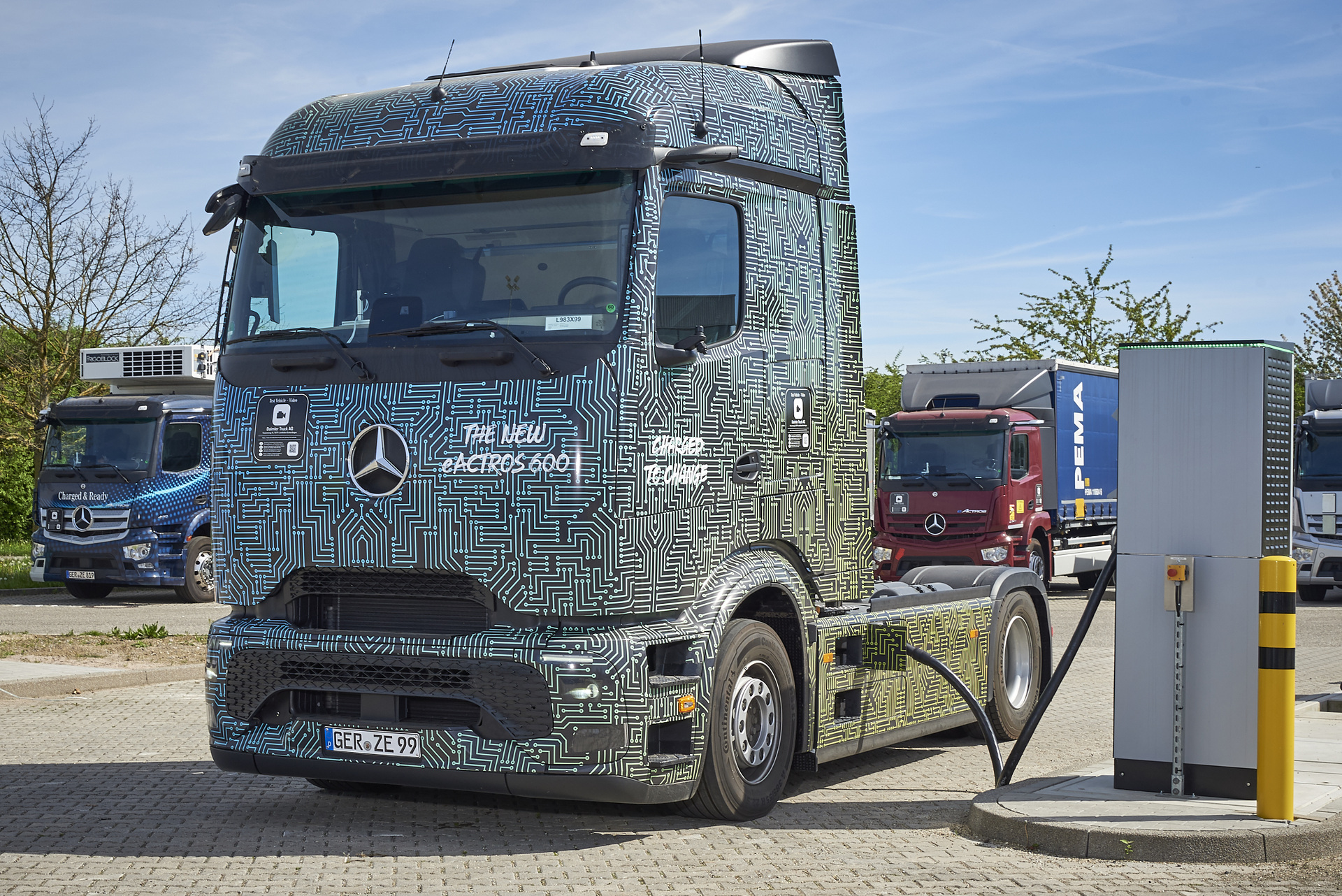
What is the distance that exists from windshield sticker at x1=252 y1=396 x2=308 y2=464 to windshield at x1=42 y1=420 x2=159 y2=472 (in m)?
16.0

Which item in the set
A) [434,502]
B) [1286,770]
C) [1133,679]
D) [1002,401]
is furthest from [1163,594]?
[1002,401]

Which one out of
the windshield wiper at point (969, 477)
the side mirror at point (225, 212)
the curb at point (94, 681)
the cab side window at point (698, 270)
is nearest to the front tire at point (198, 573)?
the curb at point (94, 681)

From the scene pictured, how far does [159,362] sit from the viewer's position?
22844 millimetres

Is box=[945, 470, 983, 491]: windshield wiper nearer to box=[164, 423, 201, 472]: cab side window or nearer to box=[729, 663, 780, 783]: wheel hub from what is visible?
box=[164, 423, 201, 472]: cab side window

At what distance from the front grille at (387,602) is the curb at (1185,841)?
2532 mm

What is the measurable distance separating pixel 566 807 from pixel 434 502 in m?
1.92

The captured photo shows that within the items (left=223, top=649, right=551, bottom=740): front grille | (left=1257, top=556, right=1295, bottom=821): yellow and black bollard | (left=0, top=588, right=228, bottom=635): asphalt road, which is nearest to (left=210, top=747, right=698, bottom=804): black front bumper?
(left=223, top=649, right=551, bottom=740): front grille

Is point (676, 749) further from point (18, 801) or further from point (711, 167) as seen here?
point (18, 801)

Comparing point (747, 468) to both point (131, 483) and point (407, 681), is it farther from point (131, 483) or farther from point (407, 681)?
point (131, 483)

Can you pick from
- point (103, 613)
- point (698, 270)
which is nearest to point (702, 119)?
point (698, 270)

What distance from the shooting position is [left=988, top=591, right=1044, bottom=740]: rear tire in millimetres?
9945

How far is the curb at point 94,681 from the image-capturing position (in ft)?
40.4

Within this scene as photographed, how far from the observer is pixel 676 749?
6.71 metres

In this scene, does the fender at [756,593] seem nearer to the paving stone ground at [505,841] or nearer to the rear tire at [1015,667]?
the paving stone ground at [505,841]
